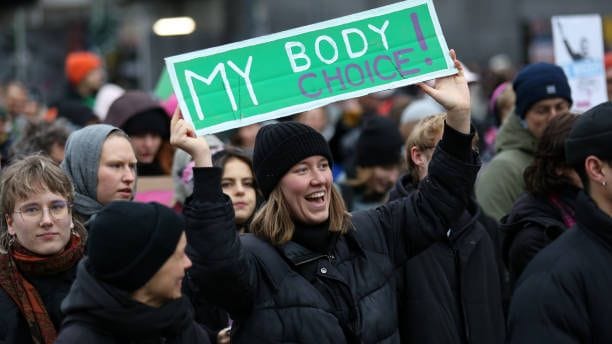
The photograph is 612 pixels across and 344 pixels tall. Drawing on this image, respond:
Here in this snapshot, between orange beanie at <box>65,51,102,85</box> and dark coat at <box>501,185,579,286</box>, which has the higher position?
orange beanie at <box>65,51,102,85</box>

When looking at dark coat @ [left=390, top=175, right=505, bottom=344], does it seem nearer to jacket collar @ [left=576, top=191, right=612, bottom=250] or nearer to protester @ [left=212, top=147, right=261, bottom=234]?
jacket collar @ [left=576, top=191, right=612, bottom=250]

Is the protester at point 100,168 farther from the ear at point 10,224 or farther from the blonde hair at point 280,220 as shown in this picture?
the blonde hair at point 280,220

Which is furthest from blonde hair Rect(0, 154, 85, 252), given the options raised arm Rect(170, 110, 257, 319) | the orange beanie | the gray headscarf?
the orange beanie

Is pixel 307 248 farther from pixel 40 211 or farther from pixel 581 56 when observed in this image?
pixel 581 56

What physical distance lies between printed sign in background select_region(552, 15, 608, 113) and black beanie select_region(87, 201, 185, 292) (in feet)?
14.1

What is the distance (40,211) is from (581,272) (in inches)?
84.0

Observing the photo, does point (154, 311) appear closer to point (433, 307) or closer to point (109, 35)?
point (433, 307)

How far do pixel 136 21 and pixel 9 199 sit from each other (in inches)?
793

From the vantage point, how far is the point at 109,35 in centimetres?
2320

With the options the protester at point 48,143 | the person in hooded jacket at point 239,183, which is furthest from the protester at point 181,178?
the protester at point 48,143

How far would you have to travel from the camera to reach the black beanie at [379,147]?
25.4 feet

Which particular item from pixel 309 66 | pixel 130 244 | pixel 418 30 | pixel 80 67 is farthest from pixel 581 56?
pixel 80 67

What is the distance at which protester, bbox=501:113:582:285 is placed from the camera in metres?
5.62

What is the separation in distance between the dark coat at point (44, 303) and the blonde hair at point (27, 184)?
9.2 inches
